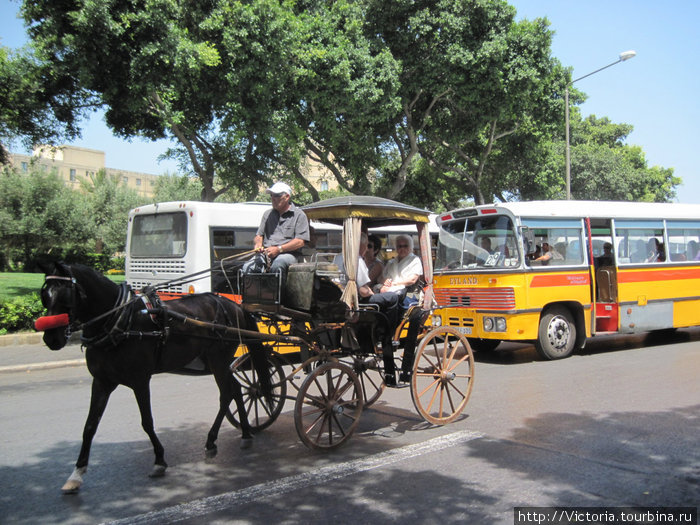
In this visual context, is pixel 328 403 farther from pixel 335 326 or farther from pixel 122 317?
pixel 122 317

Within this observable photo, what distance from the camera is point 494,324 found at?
400 inches

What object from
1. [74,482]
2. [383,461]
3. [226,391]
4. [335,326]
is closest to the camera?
[74,482]

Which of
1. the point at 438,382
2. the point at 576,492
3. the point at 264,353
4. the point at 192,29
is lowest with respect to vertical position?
the point at 576,492

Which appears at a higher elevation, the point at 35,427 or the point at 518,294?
the point at 518,294

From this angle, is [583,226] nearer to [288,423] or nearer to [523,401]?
[523,401]

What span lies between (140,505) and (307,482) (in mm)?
1235

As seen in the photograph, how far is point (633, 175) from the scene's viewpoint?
42.2 m

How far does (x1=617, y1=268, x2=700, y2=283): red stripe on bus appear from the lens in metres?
11.4

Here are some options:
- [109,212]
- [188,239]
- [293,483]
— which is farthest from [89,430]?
[109,212]

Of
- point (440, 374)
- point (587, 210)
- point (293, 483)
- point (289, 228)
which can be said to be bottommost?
point (293, 483)

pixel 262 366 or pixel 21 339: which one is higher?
pixel 262 366

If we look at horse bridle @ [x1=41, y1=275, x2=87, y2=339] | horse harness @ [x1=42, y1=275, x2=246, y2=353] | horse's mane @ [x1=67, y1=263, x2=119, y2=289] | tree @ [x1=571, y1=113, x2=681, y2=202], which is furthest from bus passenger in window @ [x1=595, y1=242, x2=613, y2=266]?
tree @ [x1=571, y1=113, x2=681, y2=202]

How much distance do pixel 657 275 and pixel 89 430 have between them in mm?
10947

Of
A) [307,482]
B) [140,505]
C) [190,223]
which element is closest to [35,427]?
[140,505]
